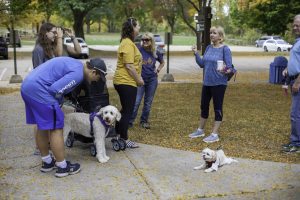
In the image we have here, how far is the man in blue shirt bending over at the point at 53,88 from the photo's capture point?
4340 millimetres

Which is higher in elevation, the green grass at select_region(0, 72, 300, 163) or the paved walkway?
the paved walkway

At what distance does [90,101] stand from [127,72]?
616 millimetres

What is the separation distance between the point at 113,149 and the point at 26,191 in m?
1.67

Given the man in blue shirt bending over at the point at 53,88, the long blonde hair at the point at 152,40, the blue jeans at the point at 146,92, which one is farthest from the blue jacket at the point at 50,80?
the blue jeans at the point at 146,92

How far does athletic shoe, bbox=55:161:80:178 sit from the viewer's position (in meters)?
4.68

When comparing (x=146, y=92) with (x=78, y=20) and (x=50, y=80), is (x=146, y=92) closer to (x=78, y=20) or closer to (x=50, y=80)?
(x=50, y=80)

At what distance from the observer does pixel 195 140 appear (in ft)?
21.0

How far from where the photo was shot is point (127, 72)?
18.5 ft

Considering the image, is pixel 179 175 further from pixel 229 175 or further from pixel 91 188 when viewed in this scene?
pixel 91 188

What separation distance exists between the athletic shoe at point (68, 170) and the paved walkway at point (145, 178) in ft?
0.18

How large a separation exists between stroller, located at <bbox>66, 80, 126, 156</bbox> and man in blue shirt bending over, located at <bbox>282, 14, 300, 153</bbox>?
2266 mm

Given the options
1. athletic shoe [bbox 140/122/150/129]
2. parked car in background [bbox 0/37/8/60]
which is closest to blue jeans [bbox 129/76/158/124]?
athletic shoe [bbox 140/122/150/129]

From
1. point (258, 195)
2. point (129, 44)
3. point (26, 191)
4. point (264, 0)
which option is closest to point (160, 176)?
point (258, 195)

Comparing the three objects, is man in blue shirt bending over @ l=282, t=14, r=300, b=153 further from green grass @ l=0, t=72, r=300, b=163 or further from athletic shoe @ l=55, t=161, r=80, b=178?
athletic shoe @ l=55, t=161, r=80, b=178
